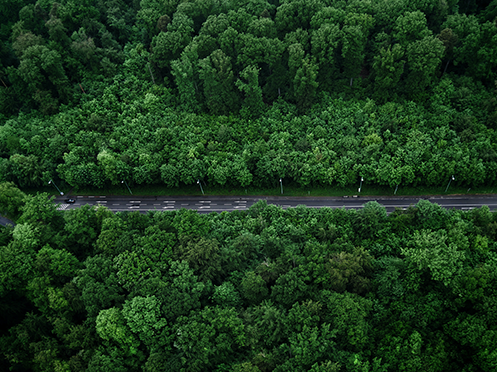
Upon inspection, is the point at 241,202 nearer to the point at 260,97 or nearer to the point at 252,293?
the point at 260,97

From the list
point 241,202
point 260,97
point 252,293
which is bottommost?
point 252,293

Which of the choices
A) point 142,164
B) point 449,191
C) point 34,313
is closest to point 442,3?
point 449,191

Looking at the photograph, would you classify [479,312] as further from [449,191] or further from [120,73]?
[120,73]

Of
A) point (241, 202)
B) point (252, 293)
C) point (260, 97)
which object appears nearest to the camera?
point (252, 293)

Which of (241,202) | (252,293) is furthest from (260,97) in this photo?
(252,293)

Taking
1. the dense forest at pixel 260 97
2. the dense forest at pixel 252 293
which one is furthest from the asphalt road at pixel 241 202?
the dense forest at pixel 252 293

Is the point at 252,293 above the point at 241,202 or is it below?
below

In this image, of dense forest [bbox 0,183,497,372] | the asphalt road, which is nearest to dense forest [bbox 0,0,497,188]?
the asphalt road
